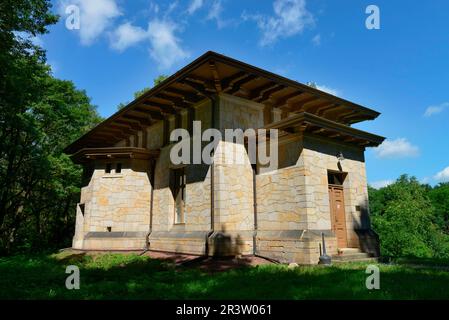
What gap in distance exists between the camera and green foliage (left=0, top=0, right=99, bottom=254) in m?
11.3

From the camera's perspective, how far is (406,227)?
29.8 metres

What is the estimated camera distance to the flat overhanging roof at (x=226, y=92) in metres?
9.62

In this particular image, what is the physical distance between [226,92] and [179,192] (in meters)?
→ 3.91

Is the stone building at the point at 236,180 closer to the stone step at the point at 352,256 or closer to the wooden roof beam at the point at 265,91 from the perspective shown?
the wooden roof beam at the point at 265,91

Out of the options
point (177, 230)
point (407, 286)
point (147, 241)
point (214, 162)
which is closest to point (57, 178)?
point (147, 241)

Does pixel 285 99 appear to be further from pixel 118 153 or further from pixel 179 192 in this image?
pixel 118 153

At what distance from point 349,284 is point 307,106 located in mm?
7868

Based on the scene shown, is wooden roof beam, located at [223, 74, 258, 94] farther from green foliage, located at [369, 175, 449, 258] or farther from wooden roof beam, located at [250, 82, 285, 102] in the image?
green foliage, located at [369, 175, 449, 258]

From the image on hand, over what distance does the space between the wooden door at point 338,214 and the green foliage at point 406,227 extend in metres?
5.66

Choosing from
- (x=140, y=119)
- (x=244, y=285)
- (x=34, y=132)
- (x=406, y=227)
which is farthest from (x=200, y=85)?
(x=406, y=227)

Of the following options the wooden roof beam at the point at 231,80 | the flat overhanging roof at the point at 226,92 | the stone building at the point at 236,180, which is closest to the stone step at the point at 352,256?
the stone building at the point at 236,180

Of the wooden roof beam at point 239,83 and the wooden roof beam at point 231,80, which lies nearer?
the wooden roof beam at point 231,80

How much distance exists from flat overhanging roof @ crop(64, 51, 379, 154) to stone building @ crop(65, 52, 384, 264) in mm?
36

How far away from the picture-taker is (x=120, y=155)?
13188 mm
